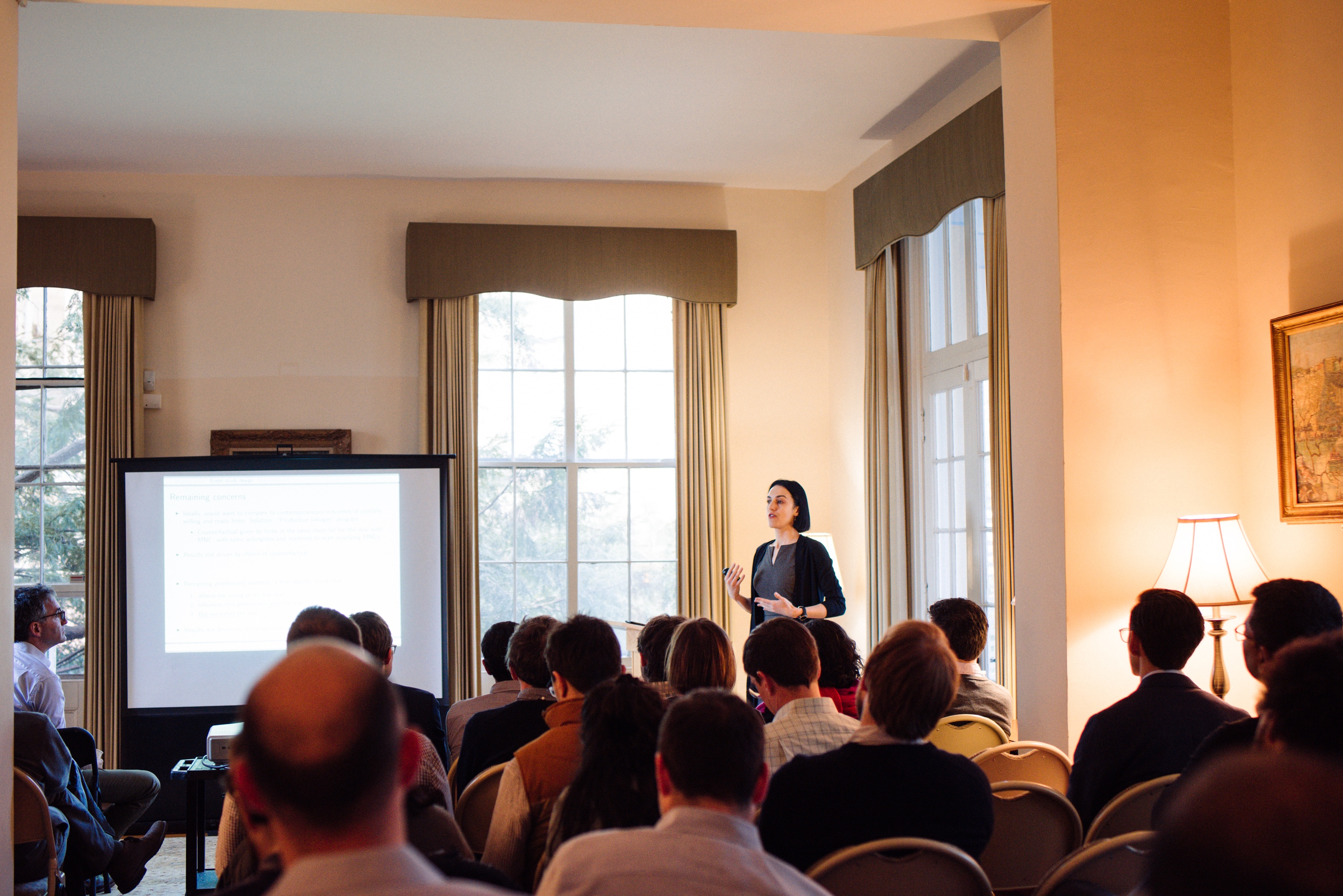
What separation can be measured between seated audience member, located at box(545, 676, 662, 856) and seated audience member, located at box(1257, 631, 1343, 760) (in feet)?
3.02

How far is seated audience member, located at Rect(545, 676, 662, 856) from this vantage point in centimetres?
177

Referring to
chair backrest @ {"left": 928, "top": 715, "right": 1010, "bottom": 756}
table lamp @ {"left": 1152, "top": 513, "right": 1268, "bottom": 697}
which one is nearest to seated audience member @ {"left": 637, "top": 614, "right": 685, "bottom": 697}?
chair backrest @ {"left": 928, "top": 715, "right": 1010, "bottom": 756}

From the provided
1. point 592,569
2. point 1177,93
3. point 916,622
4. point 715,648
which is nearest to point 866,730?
point 916,622

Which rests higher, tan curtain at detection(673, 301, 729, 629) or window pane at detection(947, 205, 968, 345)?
window pane at detection(947, 205, 968, 345)

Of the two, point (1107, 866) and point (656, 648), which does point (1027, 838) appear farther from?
point (656, 648)

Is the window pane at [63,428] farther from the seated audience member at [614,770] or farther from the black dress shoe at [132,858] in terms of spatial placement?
the seated audience member at [614,770]

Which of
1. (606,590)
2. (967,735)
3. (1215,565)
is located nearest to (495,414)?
(606,590)

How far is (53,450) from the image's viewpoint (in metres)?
6.11

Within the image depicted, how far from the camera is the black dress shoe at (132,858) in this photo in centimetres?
366

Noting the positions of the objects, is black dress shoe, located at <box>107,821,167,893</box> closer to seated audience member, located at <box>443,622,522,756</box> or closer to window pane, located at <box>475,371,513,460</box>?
seated audience member, located at <box>443,622,522,756</box>

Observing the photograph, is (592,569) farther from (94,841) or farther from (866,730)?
(866,730)

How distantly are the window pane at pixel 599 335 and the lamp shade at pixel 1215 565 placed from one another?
399cm

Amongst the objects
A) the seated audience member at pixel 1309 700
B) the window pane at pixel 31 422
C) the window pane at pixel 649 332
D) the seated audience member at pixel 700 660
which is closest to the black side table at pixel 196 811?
the seated audience member at pixel 700 660

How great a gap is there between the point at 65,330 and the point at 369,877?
622cm
